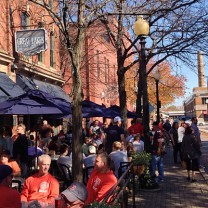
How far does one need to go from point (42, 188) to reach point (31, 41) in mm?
9891

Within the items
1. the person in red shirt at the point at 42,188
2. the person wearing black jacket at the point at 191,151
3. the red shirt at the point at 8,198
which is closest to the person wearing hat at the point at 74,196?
the red shirt at the point at 8,198

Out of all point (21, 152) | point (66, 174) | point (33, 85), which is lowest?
point (66, 174)

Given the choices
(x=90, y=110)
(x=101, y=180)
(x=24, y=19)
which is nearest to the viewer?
(x=101, y=180)

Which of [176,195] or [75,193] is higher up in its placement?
[75,193]

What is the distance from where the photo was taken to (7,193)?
4023 mm

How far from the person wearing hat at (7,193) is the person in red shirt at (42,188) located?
0.91 m

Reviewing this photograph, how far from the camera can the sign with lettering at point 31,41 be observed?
43.9 ft

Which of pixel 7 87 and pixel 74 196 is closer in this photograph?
pixel 74 196

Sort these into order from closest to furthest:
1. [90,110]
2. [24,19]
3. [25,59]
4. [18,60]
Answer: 1. [90,110]
2. [18,60]
3. [25,59]
4. [24,19]

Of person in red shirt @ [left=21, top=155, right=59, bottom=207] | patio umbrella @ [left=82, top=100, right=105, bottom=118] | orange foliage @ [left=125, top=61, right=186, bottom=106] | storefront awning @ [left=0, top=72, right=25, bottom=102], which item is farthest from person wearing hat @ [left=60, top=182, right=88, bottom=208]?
orange foliage @ [left=125, top=61, right=186, bottom=106]

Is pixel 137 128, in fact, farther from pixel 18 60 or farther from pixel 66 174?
pixel 18 60

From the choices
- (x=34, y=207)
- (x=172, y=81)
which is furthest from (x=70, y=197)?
(x=172, y=81)

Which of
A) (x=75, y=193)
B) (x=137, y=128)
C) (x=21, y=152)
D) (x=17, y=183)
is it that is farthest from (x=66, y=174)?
(x=137, y=128)

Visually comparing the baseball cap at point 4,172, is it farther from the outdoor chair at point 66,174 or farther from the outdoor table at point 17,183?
the outdoor chair at point 66,174
